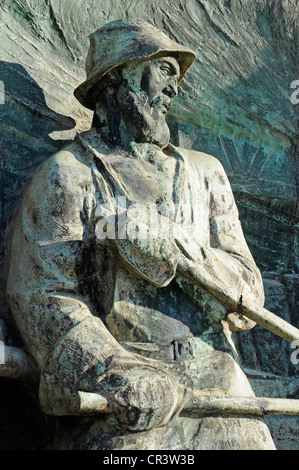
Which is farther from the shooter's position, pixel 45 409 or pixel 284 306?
pixel 284 306

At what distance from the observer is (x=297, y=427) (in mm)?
5875

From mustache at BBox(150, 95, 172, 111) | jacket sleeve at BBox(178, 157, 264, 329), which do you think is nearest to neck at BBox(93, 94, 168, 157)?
mustache at BBox(150, 95, 172, 111)

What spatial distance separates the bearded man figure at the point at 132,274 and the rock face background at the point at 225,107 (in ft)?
1.53

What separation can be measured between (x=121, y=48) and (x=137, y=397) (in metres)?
1.89

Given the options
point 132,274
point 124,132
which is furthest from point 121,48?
point 132,274

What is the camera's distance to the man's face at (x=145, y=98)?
5.49 meters

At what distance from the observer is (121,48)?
5.48 m

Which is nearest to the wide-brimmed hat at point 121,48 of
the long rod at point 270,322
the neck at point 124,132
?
the neck at point 124,132

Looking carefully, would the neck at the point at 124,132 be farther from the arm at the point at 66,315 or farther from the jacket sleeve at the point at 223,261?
the jacket sleeve at the point at 223,261

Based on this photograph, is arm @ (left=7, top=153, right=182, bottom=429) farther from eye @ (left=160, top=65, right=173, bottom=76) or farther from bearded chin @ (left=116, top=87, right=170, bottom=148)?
eye @ (left=160, top=65, right=173, bottom=76)

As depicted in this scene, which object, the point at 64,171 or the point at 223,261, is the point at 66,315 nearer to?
the point at 64,171
